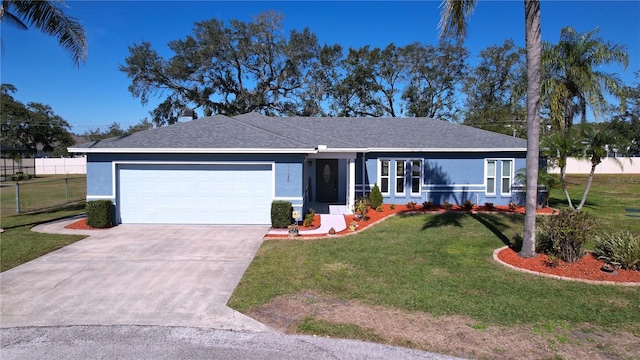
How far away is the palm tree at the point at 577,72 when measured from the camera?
14.1m

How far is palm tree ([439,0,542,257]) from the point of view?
8383 mm

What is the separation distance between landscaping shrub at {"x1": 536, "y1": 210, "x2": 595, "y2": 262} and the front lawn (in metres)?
1.25

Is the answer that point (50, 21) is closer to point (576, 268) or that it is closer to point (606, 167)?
point (576, 268)

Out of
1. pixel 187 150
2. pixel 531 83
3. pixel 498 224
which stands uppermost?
pixel 531 83

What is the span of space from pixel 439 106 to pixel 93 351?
37380 millimetres

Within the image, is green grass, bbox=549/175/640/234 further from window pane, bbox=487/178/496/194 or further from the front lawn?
the front lawn

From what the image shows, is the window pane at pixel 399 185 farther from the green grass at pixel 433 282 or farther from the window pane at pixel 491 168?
the green grass at pixel 433 282

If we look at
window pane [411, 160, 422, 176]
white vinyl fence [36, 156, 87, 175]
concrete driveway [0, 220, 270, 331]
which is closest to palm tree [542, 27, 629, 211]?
window pane [411, 160, 422, 176]

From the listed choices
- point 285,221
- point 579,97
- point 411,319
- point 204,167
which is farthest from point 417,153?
point 411,319

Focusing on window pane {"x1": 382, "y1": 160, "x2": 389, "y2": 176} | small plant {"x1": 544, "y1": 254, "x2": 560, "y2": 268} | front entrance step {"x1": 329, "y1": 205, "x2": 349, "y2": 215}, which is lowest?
small plant {"x1": 544, "y1": 254, "x2": 560, "y2": 268}

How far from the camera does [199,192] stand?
1349 centimetres

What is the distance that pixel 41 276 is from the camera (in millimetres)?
7820

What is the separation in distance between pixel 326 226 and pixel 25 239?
361 inches

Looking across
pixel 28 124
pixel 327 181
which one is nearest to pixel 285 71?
pixel 327 181
